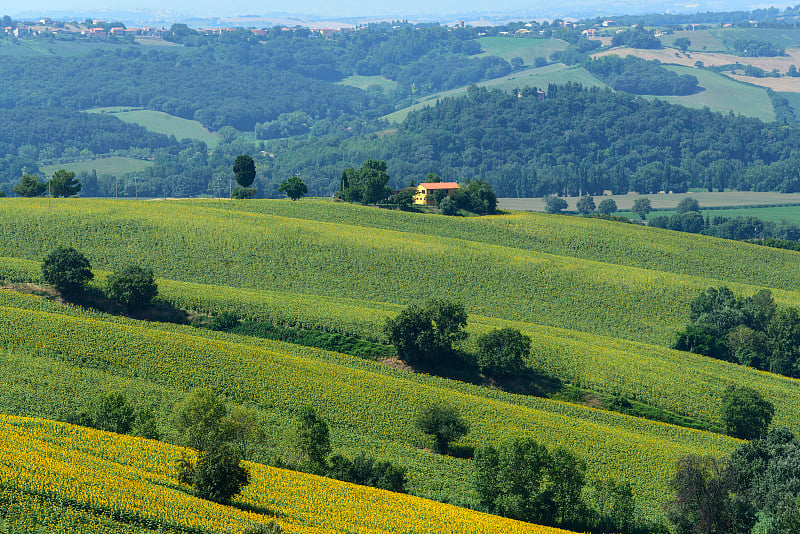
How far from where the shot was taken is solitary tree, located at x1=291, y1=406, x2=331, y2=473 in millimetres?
67562

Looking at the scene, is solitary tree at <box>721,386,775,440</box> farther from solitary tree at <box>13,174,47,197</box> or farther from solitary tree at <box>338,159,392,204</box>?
solitary tree at <box>13,174,47,197</box>

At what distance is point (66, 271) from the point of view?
103 m

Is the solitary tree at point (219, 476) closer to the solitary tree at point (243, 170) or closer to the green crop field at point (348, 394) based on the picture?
the green crop field at point (348, 394)

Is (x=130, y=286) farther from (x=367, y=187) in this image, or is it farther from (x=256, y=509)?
(x=367, y=187)

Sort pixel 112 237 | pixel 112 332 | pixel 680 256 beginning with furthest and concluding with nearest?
1. pixel 680 256
2. pixel 112 237
3. pixel 112 332

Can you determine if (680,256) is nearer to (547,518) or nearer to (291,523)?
(547,518)

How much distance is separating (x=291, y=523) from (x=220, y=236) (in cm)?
8939

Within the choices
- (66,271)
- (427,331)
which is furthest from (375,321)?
(66,271)

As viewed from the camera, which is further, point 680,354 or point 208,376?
point 680,354

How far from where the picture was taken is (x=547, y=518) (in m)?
65.5

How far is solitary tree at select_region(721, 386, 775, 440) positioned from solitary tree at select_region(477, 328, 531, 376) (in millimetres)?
23067

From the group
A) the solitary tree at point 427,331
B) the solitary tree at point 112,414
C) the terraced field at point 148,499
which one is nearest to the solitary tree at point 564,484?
the terraced field at point 148,499

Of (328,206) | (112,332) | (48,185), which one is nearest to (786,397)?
(112,332)

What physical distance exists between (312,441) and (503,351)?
3606cm
